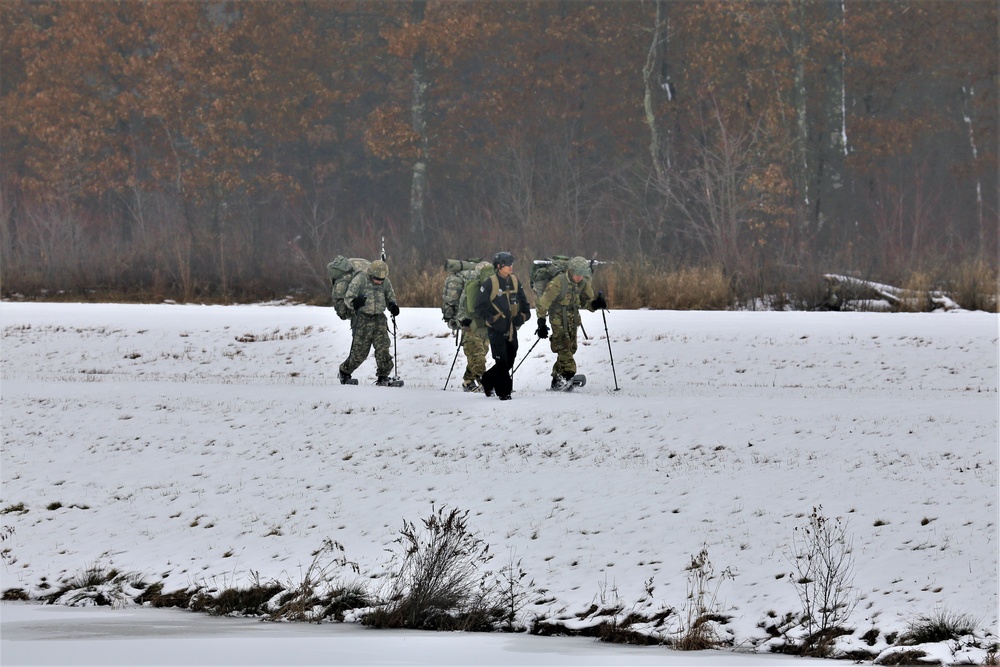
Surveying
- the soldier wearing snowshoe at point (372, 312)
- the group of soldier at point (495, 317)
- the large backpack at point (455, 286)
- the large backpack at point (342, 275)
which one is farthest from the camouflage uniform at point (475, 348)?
the large backpack at point (342, 275)

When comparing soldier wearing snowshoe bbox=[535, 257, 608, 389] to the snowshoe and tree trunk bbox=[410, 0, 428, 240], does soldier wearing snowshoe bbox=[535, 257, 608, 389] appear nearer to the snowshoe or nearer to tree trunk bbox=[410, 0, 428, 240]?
the snowshoe

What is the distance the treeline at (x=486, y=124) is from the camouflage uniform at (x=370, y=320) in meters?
16.0

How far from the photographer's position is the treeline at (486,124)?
1550 inches

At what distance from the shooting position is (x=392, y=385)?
20172 mm

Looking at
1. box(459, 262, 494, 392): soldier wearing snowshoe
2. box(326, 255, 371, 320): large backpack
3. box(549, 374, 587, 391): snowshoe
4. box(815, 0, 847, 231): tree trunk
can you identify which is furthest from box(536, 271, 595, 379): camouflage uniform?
box(815, 0, 847, 231): tree trunk

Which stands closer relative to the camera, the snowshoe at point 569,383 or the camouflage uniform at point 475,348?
the camouflage uniform at point 475,348

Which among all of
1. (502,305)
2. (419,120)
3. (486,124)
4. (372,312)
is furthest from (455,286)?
(486,124)

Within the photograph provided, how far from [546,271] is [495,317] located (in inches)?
70.5

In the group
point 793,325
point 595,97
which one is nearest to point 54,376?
point 793,325

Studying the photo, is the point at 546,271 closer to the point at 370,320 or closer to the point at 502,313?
the point at 502,313

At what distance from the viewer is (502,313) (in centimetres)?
1762

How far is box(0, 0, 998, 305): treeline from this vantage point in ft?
129

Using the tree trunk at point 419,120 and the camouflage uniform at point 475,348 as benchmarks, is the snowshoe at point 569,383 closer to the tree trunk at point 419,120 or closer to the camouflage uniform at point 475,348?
the camouflage uniform at point 475,348

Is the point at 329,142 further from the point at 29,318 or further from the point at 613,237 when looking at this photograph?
the point at 29,318
